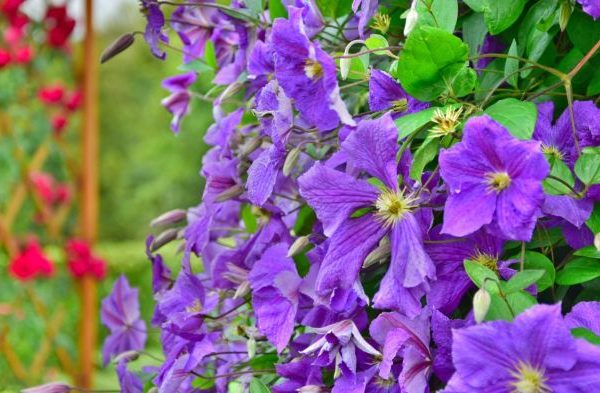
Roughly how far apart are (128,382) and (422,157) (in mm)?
438

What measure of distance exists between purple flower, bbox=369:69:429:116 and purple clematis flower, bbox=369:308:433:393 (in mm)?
159

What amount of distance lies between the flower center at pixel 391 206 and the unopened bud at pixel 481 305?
102 millimetres

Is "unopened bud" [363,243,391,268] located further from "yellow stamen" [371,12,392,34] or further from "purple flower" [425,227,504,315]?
"yellow stamen" [371,12,392,34]

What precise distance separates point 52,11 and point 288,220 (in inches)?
112

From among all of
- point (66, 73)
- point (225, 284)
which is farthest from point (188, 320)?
point (66, 73)

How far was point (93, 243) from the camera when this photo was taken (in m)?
3.75

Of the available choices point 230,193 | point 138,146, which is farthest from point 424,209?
point 138,146

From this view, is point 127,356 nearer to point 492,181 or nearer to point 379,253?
point 379,253

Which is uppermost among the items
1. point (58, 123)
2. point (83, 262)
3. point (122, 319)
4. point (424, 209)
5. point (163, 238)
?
point (424, 209)

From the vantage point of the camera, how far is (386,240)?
59 centimetres

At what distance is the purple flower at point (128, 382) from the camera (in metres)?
0.83

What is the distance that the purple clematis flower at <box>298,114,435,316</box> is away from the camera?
56cm

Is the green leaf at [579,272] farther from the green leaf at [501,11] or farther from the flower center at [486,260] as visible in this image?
the green leaf at [501,11]

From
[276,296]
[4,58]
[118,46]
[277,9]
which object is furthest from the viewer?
[4,58]
